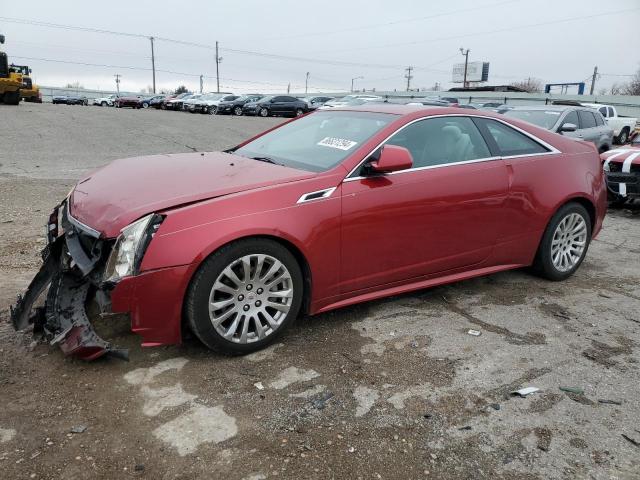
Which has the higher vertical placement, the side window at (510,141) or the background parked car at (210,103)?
the background parked car at (210,103)

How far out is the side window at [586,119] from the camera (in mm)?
12056

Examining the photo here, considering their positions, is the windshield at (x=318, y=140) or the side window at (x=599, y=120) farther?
the side window at (x=599, y=120)

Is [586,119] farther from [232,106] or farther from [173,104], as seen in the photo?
[173,104]

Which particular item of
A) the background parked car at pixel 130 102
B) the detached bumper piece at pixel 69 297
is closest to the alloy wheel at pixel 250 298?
the detached bumper piece at pixel 69 297

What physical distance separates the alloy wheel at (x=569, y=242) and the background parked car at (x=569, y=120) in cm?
642

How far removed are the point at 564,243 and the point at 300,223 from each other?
9.28 ft

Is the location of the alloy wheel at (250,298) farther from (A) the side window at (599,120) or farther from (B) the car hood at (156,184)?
(A) the side window at (599,120)

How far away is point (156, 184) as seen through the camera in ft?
10.5

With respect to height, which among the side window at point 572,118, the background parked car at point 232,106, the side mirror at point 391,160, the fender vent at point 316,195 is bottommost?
the fender vent at point 316,195

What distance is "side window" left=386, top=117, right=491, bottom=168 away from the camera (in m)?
3.74

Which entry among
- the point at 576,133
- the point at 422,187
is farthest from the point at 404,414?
the point at 576,133

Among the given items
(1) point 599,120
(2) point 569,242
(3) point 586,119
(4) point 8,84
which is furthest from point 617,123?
(4) point 8,84

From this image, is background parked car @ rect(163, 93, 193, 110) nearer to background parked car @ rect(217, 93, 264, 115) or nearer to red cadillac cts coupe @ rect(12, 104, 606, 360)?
background parked car @ rect(217, 93, 264, 115)

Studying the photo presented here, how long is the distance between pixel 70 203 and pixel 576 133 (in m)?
11.4
